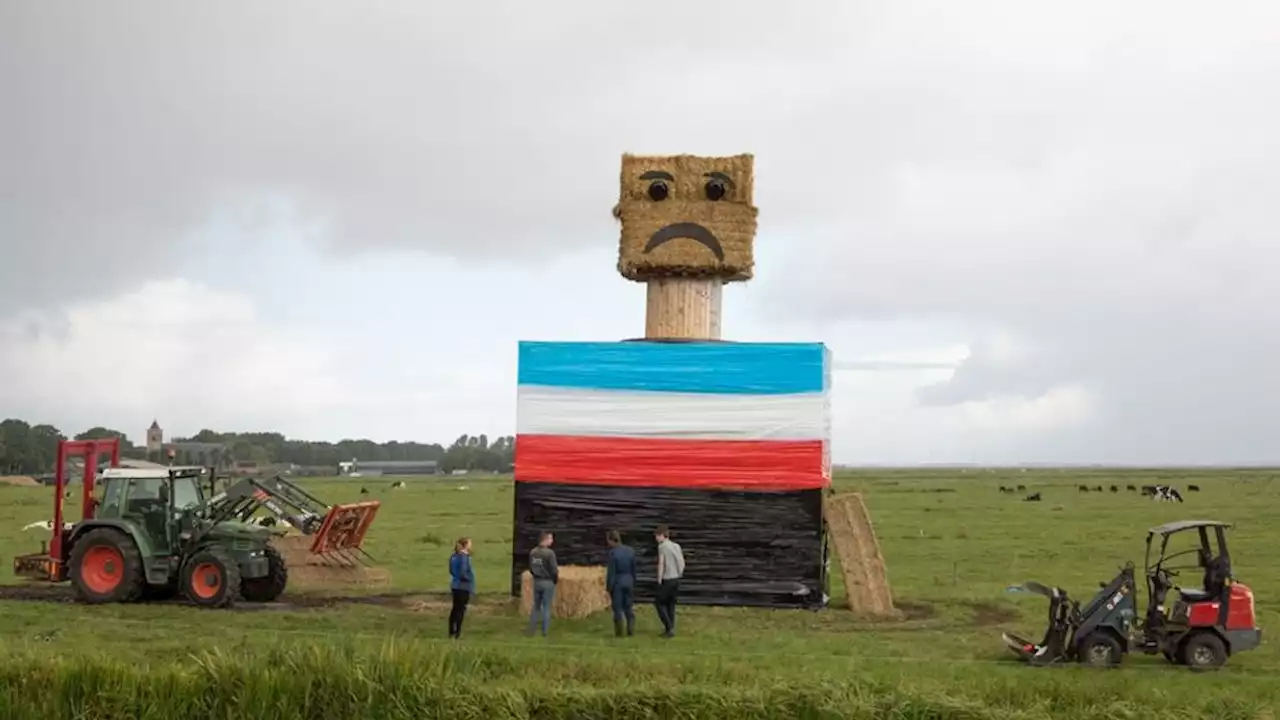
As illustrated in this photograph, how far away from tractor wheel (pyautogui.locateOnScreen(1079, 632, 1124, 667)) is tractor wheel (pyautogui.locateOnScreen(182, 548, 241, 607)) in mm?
11791

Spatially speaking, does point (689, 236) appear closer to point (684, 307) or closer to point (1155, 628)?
point (684, 307)

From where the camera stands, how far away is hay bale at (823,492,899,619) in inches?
773

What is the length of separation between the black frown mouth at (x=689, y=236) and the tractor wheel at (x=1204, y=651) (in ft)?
28.9

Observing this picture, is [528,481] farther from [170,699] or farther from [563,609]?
[170,699]

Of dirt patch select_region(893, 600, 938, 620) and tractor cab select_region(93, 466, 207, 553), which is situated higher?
tractor cab select_region(93, 466, 207, 553)

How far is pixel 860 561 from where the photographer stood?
1973 cm

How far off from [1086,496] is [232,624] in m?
59.8

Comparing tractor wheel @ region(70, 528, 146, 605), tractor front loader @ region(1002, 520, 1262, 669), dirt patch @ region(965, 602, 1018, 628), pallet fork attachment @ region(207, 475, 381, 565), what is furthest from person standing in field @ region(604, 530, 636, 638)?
tractor wheel @ region(70, 528, 146, 605)

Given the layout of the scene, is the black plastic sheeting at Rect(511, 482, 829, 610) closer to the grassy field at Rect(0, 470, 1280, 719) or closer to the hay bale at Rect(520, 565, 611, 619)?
the grassy field at Rect(0, 470, 1280, 719)

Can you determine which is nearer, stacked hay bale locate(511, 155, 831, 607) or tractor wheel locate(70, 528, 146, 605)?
tractor wheel locate(70, 528, 146, 605)

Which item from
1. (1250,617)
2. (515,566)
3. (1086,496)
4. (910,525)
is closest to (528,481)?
(515,566)

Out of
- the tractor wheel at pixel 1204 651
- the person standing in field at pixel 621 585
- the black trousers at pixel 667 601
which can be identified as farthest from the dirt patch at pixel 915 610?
the tractor wheel at pixel 1204 651

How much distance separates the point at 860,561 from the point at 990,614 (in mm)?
2036

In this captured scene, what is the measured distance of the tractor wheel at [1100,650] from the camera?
14867 mm
